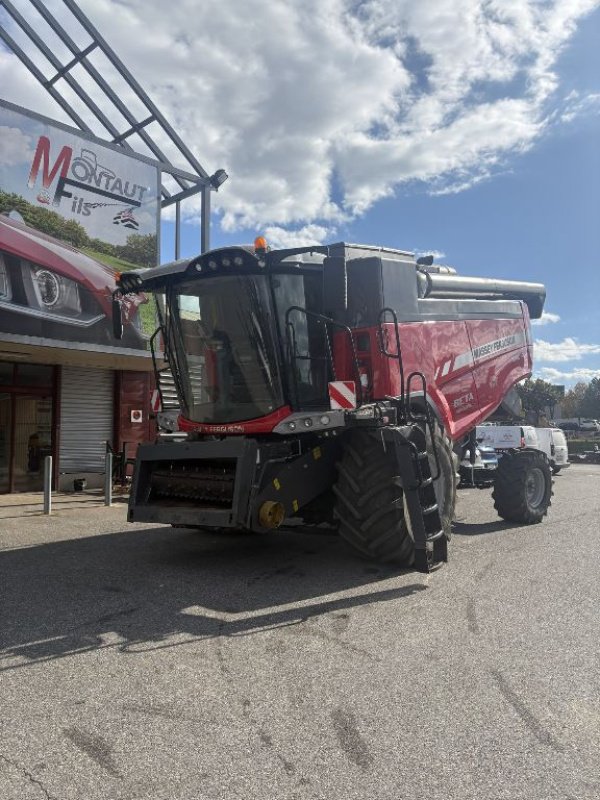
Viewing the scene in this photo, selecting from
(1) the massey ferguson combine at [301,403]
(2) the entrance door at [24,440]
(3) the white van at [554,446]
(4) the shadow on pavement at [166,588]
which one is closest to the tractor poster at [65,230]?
(2) the entrance door at [24,440]

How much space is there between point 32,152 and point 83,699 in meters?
12.1

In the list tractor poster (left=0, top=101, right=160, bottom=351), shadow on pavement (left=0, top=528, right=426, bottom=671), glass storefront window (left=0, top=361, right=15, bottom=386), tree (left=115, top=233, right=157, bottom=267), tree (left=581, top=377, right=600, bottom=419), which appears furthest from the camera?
tree (left=581, top=377, right=600, bottom=419)

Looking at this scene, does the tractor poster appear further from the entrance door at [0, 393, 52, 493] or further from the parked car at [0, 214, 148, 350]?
the entrance door at [0, 393, 52, 493]

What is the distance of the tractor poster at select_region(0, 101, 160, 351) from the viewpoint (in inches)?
462

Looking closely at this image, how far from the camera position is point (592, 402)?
90875 mm

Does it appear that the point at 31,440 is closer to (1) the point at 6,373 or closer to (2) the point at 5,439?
(2) the point at 5,439

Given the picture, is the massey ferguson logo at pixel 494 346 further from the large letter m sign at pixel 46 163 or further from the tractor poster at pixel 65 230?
the large letter m sign at pixel 46 163

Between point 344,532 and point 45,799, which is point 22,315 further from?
point 45,799

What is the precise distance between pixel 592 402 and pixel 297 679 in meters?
96.8

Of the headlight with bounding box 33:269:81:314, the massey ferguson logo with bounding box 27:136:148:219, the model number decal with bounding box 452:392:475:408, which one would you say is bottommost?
the model number decal with bounding box 452:392:475:408

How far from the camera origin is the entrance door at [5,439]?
13.5 metres

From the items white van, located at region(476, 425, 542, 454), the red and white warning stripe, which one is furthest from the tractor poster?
white van, located at region(476, 425, 542, 454)

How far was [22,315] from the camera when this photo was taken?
11531mm

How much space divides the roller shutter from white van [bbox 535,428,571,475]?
41.1ft
